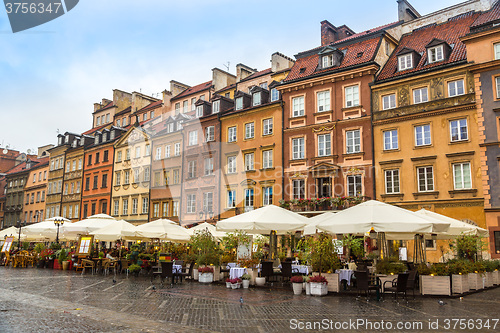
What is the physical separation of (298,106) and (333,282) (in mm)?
20064

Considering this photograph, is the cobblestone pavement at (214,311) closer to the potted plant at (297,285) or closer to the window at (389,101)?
the potted plant at (297,285)

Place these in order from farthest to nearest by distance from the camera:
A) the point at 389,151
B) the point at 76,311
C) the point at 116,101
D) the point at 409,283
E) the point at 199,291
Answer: the point at 116,101, the point at 389,151, the point at 199,291, the point at 409,283, the point at 76,311

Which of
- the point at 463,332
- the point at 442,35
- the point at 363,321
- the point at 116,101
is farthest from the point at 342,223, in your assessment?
the point at 116,101

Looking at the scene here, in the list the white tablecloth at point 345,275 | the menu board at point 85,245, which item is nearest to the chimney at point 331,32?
the menu board at point 85,245

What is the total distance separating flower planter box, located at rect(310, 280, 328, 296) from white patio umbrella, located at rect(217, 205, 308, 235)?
297 cm

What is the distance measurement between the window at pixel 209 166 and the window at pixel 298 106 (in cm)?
906

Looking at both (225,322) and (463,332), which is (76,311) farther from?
(463,332)

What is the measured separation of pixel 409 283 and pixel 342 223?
2.79m

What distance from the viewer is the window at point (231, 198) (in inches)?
1428

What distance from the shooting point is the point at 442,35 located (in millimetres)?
30625

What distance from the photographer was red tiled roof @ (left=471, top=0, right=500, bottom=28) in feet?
Result: 87.6

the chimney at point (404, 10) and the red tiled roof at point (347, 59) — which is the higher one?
the chimney at point (404, 10)

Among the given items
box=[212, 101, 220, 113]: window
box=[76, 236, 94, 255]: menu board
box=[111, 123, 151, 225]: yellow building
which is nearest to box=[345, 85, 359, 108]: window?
box=[212, 101, 220, 113]: window

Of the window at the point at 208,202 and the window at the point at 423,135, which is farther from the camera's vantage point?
the window at the point at 208,202
